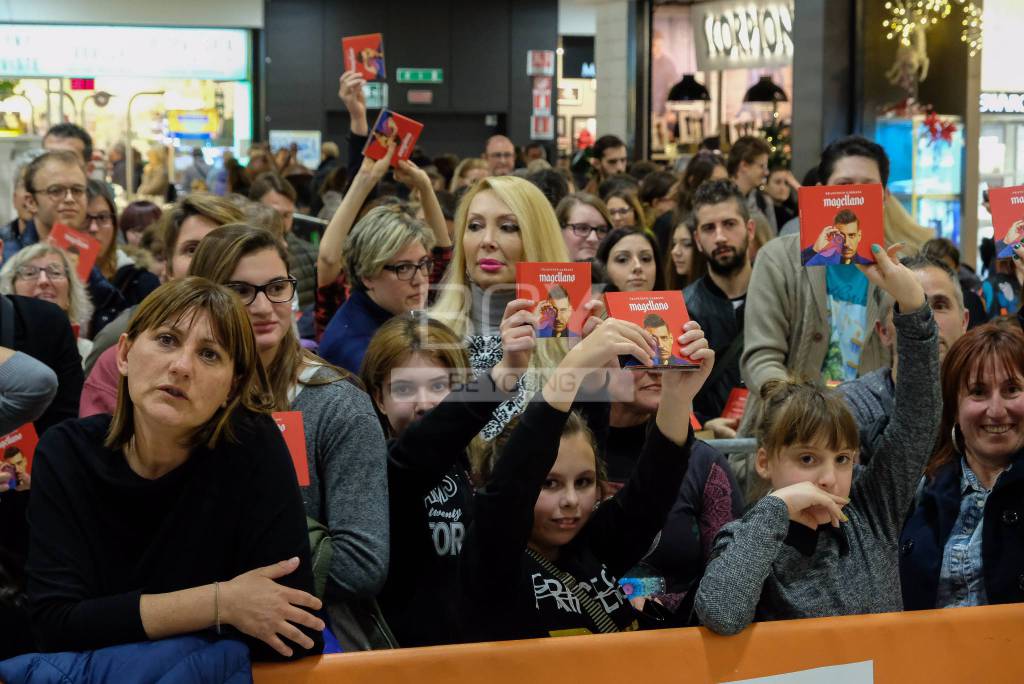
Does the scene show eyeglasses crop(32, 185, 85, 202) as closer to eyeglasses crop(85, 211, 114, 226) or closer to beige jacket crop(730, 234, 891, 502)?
eyeglasses crop(85, 211, 114, 226)

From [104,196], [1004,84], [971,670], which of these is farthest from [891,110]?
[971,670]

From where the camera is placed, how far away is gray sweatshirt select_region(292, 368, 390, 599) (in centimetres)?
283

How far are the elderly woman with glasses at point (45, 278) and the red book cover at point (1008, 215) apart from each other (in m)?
3.16

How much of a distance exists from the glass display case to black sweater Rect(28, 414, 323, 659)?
8.45 m

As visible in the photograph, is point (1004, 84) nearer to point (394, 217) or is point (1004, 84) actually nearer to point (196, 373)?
point (394, 217)

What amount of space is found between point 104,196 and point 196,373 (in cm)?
383

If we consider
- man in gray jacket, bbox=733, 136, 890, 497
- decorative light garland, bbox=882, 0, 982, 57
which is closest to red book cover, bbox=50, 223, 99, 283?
man in gray jacket, bbox=733, 136, 890, 497

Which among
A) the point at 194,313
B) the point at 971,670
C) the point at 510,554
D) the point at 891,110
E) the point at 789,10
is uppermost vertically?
the point at 789,10

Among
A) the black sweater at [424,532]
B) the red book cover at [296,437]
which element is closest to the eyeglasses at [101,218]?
the black sweater at [424,532]

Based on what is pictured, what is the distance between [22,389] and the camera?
321cm

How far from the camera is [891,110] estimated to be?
10.1 metres

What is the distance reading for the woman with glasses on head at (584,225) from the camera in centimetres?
567

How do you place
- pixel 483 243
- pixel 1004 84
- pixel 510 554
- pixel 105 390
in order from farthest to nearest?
pixel 1004 84
pixel 483 243
pixel 105 390
pixel 510 554

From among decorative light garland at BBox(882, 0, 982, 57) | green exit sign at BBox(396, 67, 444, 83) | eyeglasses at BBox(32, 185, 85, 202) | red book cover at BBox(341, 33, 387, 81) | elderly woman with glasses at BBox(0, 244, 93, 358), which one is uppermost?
green exit sign at BBox(396, 67, 444, 83)
